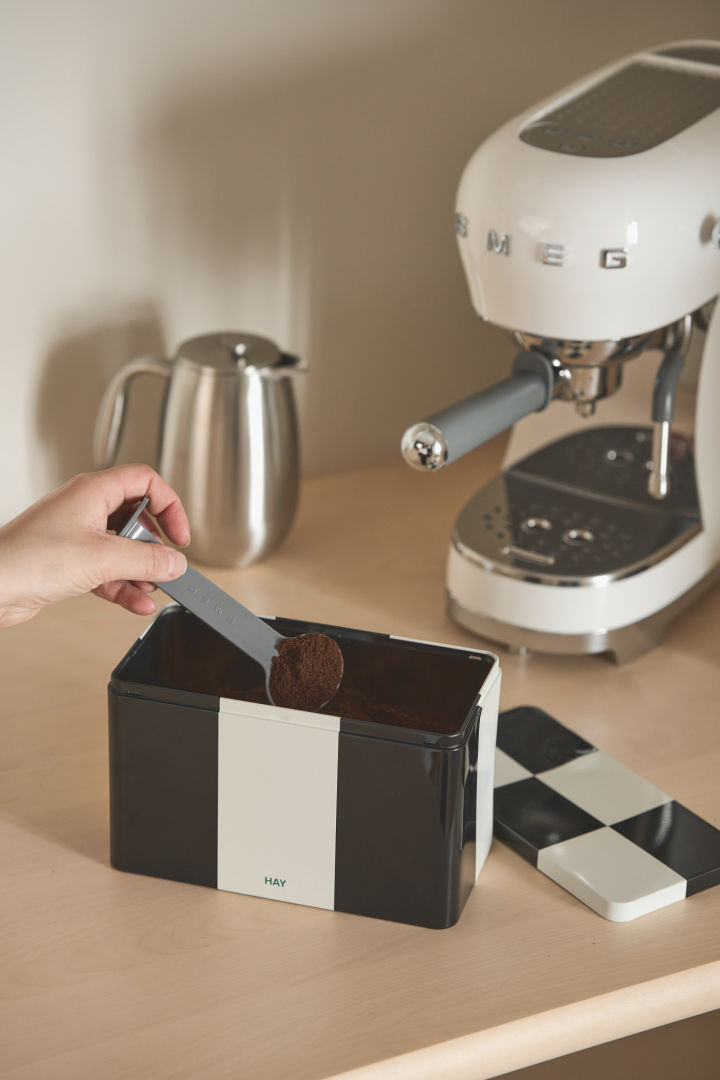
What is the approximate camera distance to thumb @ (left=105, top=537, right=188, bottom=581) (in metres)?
0.66

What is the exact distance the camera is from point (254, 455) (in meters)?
1.02

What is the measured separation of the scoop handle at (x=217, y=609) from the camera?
684mm

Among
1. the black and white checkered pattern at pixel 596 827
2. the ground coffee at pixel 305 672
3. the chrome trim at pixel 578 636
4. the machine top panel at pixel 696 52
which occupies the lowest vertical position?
the black and white checkered pattern at pixel 596 827

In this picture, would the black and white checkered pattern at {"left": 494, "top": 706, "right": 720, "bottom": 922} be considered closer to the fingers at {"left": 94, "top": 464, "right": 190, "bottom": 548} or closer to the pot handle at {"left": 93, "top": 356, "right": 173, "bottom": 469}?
the fingers at {"left": 94, "top": 464, "right": 190, "bottom": 548}

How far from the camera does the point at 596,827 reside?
0.75 meters

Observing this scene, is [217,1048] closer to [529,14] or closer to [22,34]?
[22,34]

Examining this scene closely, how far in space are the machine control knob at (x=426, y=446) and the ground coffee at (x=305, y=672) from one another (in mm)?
124

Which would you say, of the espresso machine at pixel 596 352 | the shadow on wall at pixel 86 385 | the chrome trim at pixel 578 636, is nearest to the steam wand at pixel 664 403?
the espresso machine at pixel 596 352

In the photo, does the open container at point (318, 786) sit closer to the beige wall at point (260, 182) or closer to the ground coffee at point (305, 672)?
the ground coffee at point (305, 672)

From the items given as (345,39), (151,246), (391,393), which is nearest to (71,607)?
(151,246)

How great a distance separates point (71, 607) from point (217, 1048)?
0.47 metres

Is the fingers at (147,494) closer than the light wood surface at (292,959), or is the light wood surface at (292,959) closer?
the light wood surface at (292,959)

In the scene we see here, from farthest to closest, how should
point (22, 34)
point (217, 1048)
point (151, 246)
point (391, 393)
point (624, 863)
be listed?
point (391, 393)
point (151, 246)
point (22, 34)
point (624, 863)
point (217, 1048)

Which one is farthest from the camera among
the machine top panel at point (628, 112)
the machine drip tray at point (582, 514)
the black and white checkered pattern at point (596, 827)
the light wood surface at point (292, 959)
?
the machine drip tray at point (582, 514)
